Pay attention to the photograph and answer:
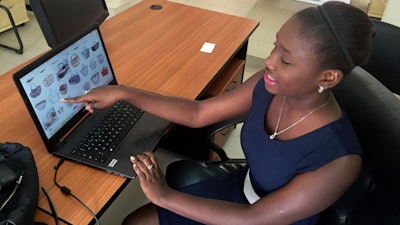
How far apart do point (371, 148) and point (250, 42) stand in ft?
8.05

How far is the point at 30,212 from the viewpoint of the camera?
2.43 feet

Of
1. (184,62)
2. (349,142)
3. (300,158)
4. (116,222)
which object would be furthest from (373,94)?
(116,222)

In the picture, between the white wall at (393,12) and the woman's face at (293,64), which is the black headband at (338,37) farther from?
the white wall at (393,12)

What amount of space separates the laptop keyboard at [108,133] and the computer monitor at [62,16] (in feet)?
1.45

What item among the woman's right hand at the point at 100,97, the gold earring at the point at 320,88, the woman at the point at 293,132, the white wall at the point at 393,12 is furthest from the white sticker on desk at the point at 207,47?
the white wall at the point at 393,12

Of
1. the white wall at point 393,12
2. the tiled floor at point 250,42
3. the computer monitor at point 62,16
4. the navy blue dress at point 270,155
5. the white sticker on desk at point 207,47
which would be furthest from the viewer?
the white wall at point 393,12

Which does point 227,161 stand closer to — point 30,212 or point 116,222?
point 116,222

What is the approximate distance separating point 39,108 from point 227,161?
0.76 metres

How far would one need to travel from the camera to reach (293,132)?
991mm

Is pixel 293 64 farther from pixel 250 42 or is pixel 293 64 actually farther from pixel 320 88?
pixel 250 42

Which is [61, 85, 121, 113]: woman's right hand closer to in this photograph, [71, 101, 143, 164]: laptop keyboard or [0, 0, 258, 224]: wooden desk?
[71, 101, 143, 164]: laptop keyboard

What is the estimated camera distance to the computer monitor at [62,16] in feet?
4.32

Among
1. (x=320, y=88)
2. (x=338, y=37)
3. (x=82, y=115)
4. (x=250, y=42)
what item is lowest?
(x=250, y=42)

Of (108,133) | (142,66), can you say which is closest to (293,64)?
(108,133)
